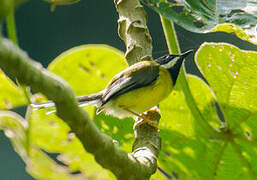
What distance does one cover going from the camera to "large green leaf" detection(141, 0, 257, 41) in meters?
1.38

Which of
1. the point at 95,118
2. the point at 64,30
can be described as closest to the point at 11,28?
the point at 95,118

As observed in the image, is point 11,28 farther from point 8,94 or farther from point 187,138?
point 187,138

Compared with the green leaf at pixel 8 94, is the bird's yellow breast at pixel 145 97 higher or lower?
lower

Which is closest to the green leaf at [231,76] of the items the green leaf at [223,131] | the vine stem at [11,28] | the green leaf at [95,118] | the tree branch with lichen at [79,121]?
the green leaf at [223,131]

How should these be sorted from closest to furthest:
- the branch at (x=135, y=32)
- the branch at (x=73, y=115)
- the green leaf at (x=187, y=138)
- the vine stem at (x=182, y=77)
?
the branch at (x=73, y=115)
the branch at (x=135, y=32)
the vine stem at (x=182, y=77)
the green leaf at (x=187, y=138)

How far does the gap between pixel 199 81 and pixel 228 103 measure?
0.16 m

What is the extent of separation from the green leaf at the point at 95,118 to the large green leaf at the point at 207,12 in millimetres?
271

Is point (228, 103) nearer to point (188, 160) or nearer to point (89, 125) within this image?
point (188, 160)

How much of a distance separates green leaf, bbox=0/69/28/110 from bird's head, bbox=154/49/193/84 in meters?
0.61

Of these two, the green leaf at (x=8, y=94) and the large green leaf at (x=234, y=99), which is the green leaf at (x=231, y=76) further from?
the green leaf at (x=8, y=94)

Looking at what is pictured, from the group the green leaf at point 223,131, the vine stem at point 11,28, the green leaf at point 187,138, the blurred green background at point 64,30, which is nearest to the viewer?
the vine stem at point 11,28

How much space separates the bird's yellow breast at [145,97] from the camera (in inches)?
57.5

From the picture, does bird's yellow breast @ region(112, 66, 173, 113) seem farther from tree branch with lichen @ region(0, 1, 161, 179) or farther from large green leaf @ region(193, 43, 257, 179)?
tree branch with lichen @ region(0, 1, 161, 179)

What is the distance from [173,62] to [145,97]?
225 mm
